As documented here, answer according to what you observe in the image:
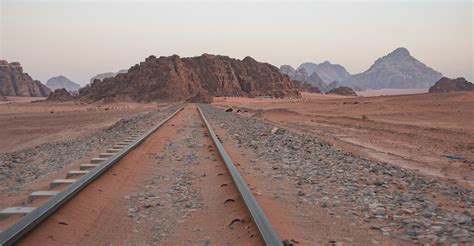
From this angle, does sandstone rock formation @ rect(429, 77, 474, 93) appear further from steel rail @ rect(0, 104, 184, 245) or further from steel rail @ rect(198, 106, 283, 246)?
steel rail @ rect(0, 104, 184, 245)

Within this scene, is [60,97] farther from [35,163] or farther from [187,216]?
[187,216]

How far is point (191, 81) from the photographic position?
98500 mm

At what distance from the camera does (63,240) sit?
14.0 ft

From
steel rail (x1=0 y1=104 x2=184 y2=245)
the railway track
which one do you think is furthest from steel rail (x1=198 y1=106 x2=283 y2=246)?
steel rail (x1=0 y1=104 x2=184 y2=245)

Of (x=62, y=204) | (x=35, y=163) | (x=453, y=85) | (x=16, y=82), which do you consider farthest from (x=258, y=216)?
(x=16, y=82)

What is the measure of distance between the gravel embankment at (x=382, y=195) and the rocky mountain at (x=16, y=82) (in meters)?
167

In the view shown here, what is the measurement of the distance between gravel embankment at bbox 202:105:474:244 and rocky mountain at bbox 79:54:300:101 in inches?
2761

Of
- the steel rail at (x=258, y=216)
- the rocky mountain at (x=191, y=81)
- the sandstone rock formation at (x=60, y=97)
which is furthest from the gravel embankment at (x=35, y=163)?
the sandstone rock formation at (x=60, y=97)

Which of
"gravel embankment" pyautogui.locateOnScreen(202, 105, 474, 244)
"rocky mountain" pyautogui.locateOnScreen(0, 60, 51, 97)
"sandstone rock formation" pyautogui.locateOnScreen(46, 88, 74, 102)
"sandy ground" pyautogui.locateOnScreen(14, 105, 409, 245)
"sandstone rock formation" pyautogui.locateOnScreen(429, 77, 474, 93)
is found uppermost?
"rocky mountain" pyautogui.locateOnScreen(0, 60, 51, 97)

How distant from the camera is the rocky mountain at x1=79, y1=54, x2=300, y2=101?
292 feet

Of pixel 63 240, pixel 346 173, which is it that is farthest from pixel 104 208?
pixel 346 173

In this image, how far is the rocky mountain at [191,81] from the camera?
3499 inches

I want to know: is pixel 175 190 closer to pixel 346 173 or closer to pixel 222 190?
→ pixel 222 190

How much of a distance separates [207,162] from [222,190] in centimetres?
269
